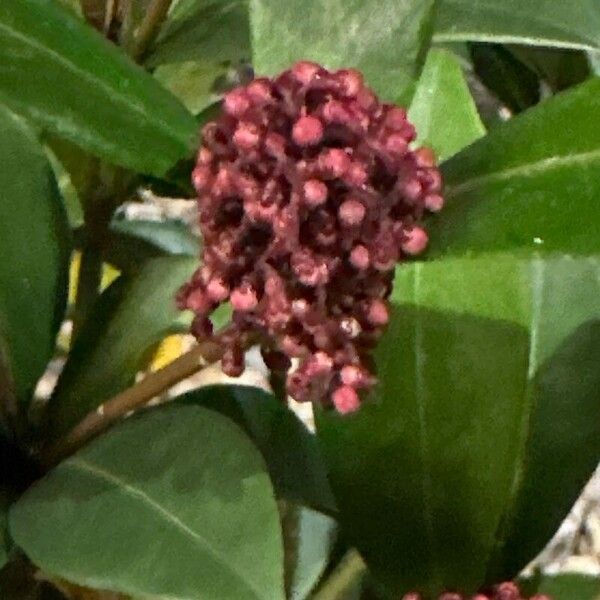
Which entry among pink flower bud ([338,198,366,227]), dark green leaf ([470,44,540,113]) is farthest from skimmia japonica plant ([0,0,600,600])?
dark green leaf ([470,44,540,113])

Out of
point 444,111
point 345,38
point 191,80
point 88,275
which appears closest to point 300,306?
point 345,38

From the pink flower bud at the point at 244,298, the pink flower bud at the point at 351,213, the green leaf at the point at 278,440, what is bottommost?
the green leaf at the point at 278,440

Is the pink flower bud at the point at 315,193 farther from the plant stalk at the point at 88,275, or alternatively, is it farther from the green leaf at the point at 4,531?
the plant stalk at the point at 88,275

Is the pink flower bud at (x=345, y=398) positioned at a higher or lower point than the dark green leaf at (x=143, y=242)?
higher

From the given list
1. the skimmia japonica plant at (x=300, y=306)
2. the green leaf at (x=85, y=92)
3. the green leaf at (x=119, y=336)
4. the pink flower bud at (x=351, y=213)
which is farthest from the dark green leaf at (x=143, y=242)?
the pink flower bud at (x=351, y=213)

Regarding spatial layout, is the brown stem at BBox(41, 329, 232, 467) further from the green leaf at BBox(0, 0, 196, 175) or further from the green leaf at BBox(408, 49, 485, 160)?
the green leaf at BBox(408, 49, 485, 160)

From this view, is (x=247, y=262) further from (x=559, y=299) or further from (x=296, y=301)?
(x=559, y=299)

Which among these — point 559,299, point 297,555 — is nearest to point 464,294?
point 559,299
